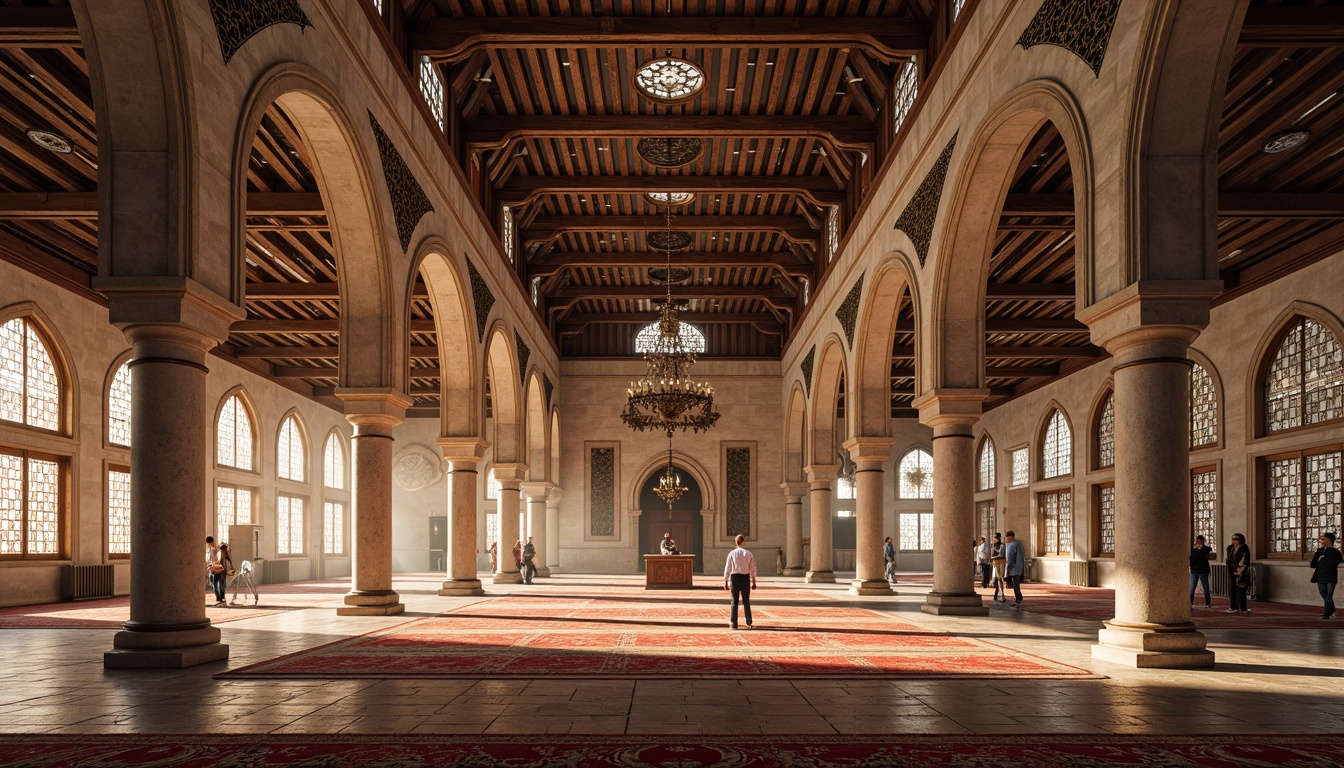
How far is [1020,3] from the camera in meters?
9.41

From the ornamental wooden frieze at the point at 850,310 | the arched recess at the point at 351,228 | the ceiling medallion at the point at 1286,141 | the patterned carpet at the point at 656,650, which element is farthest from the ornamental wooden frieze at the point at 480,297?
the ceiling medallion at the point at 1286,141

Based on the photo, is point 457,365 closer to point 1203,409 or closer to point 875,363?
point 875,363

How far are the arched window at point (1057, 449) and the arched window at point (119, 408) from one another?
19504 millimetres

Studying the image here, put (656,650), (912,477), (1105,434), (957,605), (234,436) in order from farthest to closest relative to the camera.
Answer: (912,477) → (234,436) → (1105,434) → (957,605) → (656,650)

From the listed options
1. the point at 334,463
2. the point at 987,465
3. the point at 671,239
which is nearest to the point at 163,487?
the point at 671,239

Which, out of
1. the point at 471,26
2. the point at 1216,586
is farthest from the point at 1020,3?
the point at 1216,586

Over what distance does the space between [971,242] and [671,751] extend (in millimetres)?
8461

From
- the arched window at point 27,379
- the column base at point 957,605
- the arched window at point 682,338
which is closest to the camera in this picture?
the column base at point 957,605

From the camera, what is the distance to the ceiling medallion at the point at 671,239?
22.1 m

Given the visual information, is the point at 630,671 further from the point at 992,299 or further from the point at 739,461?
the point at 739,461

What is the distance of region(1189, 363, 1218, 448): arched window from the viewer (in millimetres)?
17828

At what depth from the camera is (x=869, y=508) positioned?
16.2 m

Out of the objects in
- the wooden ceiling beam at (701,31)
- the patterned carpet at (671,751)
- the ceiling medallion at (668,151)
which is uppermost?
the wooden ceiling beam at (701,31)

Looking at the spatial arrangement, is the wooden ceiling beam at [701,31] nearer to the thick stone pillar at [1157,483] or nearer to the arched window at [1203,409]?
the thick stone pillar at [1157,483]
